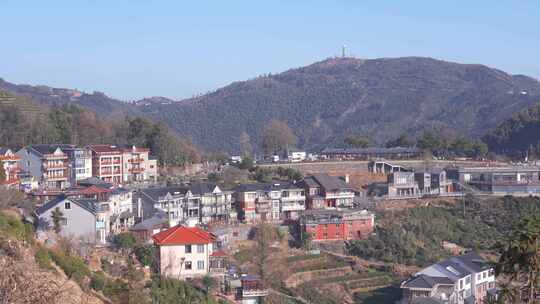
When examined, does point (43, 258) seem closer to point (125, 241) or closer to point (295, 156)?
point (125, 241)

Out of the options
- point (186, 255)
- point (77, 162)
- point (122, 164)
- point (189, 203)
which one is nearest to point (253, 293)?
point (186, 255)

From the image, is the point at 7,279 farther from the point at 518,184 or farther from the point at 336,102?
the point at 336,102

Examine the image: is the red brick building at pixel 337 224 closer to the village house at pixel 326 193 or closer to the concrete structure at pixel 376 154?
the village house at pixel 326 193

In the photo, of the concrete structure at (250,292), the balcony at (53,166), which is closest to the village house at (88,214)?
the concrete structure at (250,292)

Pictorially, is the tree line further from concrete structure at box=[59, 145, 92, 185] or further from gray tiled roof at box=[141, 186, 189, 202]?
gray tiled roof at box=[141, 186, 189, 202]

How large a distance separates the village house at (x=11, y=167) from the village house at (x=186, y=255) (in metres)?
5.06

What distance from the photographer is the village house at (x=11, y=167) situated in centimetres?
2323

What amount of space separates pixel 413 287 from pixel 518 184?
45.4 feet

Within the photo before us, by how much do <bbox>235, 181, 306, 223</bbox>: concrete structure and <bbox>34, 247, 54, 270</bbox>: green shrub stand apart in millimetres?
11284

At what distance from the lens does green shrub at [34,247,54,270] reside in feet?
48.0

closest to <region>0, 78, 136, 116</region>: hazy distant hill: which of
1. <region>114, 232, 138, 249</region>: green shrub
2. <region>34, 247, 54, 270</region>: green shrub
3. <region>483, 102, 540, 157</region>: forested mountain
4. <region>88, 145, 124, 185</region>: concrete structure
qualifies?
<region>483, 102, 540, 157</region>: forested mountain

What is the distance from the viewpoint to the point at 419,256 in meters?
25.6

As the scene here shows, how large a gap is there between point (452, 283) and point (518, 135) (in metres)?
27.2

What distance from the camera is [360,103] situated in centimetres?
8650
